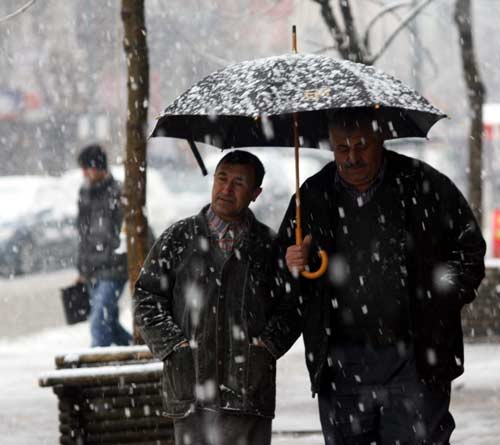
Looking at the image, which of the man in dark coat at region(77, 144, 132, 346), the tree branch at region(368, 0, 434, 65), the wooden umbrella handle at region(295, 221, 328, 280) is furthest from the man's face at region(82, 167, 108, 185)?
the wooden umbrella handle at region(295, 221, 328, 280)

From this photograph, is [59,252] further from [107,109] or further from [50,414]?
[107,109]

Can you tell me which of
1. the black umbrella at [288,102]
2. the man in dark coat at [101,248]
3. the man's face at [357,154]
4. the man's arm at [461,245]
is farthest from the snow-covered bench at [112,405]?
the man in dark coat at [101,248]

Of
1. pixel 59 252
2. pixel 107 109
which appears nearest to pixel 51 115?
pixel 107 109

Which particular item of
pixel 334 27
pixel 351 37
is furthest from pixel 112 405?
pixel 334 27

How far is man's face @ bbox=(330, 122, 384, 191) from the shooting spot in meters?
5.62

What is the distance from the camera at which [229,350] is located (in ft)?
18.7

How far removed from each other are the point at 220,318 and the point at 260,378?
29 cm

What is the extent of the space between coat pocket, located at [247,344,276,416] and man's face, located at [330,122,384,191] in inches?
30.1

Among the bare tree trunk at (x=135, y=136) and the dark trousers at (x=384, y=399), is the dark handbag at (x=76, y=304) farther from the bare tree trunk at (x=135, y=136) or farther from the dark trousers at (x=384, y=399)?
the dark trousers at (x=384, y=399)

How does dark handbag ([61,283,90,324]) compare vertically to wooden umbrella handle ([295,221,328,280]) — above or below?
below

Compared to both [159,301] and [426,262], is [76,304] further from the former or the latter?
[426,262]

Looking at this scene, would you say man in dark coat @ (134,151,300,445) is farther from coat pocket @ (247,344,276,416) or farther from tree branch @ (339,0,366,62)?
tree branch @ (339,0,366,62)

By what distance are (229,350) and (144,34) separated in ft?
11.1

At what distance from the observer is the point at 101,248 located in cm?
1120
